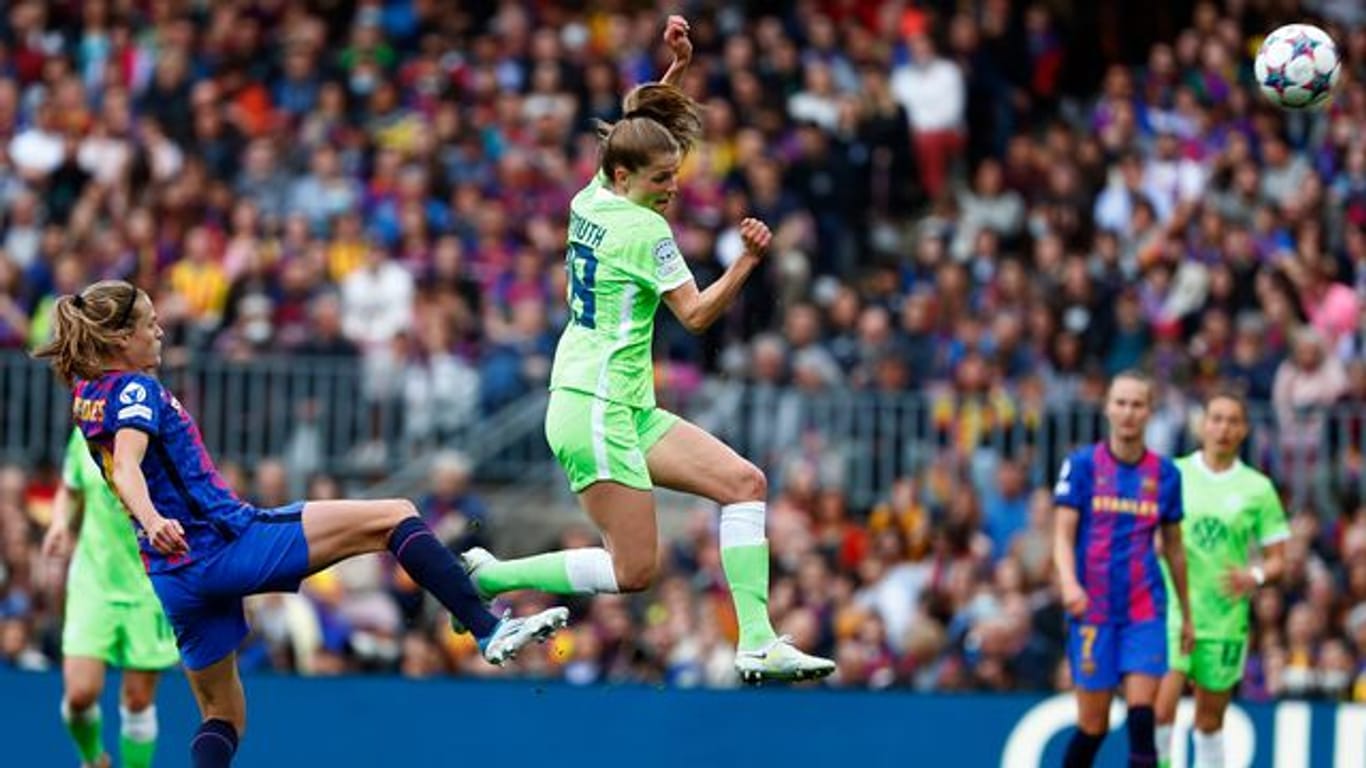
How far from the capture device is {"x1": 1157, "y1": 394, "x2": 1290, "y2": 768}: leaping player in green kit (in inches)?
587

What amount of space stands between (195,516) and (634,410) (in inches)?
71.9

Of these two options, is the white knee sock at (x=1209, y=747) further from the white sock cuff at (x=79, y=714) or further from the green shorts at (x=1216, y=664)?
the white sock cuff at (x=79, y=714)

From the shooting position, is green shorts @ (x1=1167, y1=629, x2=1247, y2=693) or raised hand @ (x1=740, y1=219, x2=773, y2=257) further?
green shorts @ (x1=1167, y1=629, x2=1247, y2=693)

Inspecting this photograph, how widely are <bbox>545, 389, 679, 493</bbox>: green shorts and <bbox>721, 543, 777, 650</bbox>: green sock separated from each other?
0.50m

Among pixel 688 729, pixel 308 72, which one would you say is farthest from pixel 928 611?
pixel 308 72

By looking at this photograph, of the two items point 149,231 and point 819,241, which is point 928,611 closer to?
point 819,241

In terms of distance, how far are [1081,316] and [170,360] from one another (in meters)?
6.12

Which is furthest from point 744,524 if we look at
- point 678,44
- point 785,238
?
point 785,238

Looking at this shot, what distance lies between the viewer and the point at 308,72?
74.1ft

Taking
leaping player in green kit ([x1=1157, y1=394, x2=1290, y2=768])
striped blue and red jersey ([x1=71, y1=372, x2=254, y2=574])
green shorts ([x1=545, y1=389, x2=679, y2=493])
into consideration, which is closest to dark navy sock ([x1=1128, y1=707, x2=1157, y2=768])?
leaping player in green kit ([x1=1157, y1=394, x2=1290, y2=768])

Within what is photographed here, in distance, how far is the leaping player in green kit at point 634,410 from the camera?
11859 millimetres

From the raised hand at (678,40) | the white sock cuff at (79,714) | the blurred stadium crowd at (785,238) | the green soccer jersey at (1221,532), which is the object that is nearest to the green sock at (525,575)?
the raised hand at (678,40)

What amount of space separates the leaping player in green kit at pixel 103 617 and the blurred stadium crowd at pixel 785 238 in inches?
144

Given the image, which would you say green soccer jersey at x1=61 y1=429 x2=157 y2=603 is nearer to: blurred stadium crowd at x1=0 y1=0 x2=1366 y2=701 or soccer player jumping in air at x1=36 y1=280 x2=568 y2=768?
soccer player jumping in air at x1=36 y1=280 x2=568 y2=768
